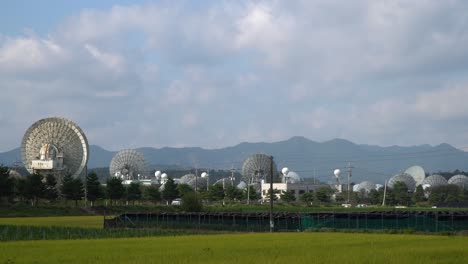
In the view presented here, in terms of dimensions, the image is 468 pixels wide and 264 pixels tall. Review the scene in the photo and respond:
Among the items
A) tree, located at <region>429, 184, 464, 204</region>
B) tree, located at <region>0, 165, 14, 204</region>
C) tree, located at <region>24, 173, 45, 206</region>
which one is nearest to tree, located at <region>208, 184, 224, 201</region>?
tree, located at <region>429, 184, 464, 204</region>

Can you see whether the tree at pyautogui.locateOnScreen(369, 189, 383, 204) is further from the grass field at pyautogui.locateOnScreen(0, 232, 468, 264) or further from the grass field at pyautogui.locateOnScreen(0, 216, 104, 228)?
the grass field at pyautogui.locateOnScreen(0, 232, 468, 264)

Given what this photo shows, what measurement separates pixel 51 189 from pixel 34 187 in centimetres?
524

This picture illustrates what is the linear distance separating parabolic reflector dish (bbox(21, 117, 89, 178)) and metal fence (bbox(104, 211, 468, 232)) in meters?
49.4

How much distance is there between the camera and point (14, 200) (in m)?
124

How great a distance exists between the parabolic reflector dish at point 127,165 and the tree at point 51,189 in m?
68.3

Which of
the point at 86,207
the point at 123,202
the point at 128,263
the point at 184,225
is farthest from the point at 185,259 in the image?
the point at 123,202

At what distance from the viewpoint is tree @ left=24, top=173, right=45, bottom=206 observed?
115 meters

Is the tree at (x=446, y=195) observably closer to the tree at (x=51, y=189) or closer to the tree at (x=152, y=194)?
the tree at (x=152, y=194)

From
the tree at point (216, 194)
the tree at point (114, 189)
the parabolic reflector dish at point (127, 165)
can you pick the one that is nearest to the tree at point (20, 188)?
the tree at point (114, 189)

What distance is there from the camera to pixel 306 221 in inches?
2862

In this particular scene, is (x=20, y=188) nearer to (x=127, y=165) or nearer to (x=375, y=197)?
(x=127, y=165)

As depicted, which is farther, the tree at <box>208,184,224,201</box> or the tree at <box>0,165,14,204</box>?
the tree at <box>208,184,224,201</box>

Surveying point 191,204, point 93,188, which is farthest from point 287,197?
point 93,188

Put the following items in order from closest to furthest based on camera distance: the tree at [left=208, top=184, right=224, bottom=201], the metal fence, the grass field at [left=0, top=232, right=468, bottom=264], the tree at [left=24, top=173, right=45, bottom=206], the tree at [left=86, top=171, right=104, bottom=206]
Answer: the grass field at [left=0, top=232, right=468, bottom=264] → the metal fence → the tree at [left=24, top=173, right=45, bottom=206] → the tree at [left=86, top=171, right=104, bottom=206] → the tree at [left=208, top=184, right=224, bottom=201]
